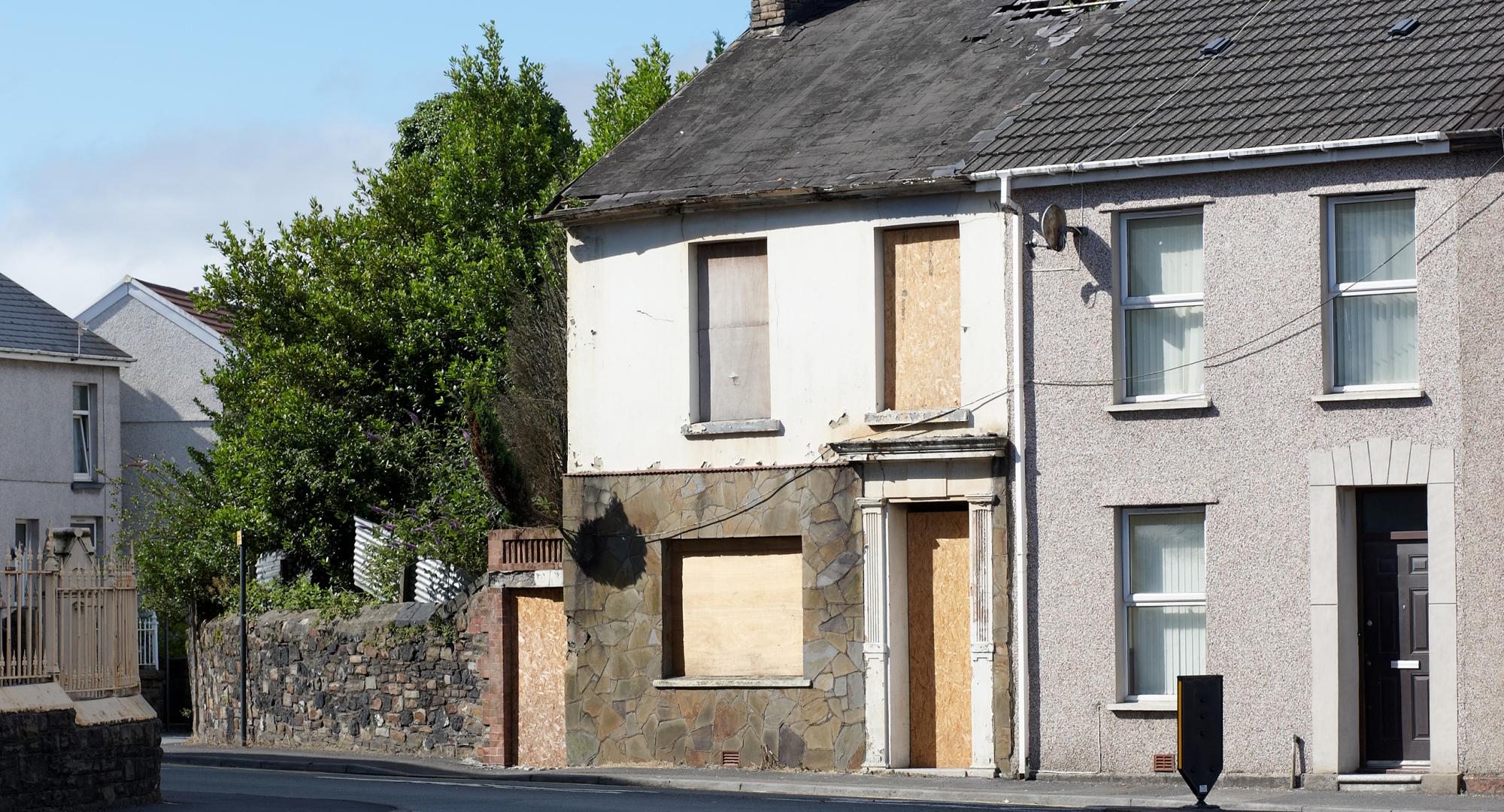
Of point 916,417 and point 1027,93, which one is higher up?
point 1027,93

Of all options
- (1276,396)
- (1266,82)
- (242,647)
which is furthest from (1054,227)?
(242,647)

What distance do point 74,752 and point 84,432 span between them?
2729cm

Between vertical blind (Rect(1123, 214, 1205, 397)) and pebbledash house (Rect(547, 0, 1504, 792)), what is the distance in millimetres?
30

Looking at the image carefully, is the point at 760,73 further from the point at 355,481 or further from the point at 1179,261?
the point at 355,481

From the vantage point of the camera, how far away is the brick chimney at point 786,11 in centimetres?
2592

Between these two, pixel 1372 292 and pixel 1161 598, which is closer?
pixel 1372 292

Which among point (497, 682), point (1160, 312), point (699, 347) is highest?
point (1160, 312)

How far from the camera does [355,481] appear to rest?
3203 cm

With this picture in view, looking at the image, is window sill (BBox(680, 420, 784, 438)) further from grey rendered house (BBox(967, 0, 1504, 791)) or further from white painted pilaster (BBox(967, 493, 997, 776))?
grey rendered house (BBox(967, 0, 1504, 791))

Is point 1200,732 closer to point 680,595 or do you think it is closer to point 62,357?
point 680,595

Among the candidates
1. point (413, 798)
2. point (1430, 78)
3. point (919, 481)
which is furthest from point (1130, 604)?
point (413, 798)

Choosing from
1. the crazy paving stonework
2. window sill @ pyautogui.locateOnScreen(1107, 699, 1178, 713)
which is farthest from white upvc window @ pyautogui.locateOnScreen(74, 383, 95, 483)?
window sill @ pyautogui.locateOnScreen(1107, 699, 1178, 713)

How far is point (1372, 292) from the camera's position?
1872cm

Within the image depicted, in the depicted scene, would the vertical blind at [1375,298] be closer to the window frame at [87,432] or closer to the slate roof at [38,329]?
the slate roof at [38,329]
